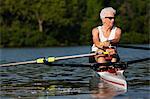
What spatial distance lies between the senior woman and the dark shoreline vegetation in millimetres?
52548

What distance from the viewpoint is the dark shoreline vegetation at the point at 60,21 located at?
69.5 meters

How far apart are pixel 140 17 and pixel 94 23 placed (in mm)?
6077

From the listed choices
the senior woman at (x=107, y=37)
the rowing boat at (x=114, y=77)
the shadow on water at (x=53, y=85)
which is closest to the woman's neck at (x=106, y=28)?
the senior woman at (x=107, y=37)

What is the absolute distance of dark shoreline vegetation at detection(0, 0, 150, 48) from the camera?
69.5 meters

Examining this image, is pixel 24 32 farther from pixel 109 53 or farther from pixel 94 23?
pixel 109 53

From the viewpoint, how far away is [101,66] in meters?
15.1

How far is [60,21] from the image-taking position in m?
73.2

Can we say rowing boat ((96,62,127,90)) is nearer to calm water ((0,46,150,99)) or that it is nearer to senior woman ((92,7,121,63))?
calm water ((0,46,150,99))

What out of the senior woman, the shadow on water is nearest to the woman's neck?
the senior woman

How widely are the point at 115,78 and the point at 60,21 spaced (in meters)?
58.6

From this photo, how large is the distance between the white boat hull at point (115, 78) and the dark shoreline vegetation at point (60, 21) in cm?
5289

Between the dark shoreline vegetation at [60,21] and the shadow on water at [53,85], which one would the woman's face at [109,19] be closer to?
the shadow on water at [53,85]

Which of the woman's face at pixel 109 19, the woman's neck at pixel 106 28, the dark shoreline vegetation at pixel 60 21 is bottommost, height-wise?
the dark shoreline vegetation at pixel 60 21

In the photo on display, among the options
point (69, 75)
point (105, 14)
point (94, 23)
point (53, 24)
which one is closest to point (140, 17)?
point (94, 23)
